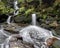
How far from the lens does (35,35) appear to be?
11.9 meters

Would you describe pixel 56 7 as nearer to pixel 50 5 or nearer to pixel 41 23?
pixel 50 5

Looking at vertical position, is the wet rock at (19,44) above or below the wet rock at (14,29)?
below

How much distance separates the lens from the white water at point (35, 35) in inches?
443

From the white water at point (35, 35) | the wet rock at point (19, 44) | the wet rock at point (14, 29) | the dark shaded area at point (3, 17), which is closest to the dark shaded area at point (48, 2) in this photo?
the dark shaded area at point (3, 17)

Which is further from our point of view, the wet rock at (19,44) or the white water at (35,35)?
the white water at (35,35)

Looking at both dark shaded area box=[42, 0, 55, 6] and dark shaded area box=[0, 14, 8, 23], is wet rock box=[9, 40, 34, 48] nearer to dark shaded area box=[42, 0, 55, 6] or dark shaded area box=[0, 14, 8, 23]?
dark shaded area box=[0, 14, 8, 23]

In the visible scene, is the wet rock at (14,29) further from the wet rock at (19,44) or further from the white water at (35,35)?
the wet rock at (19,44)

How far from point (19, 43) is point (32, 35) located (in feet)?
5.41

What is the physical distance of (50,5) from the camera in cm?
1686

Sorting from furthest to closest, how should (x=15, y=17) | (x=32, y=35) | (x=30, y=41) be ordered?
(x=15, y=17) < (x=32, y=35) < (x=30, y=41)

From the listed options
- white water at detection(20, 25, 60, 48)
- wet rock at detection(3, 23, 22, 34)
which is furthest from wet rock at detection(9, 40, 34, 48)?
wet rock at detection(3, 23, 22, 34)

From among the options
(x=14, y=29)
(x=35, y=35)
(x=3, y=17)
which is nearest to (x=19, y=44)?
(x=35, y=35)

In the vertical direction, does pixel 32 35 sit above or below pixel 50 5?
below

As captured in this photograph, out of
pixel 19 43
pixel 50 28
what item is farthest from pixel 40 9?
pixel 19 43
